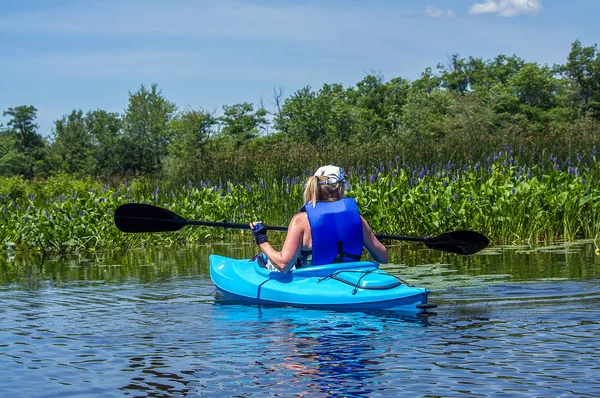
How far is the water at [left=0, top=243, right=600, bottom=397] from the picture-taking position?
4.75 meters

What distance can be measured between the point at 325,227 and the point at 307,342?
55.2 inches

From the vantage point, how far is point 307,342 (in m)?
5.88

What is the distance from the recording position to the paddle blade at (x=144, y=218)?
9.37 m

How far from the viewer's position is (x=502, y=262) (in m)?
10.1

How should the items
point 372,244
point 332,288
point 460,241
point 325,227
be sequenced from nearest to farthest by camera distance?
point 332,288 < point 325,227 < point 372,244 < point 460,241

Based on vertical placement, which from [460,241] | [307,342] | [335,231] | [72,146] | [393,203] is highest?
[72,146]

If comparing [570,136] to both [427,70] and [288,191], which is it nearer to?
[288,191]

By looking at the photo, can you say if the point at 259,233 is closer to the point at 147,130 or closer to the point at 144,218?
the point at 144,218

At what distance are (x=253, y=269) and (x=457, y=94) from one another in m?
50.2

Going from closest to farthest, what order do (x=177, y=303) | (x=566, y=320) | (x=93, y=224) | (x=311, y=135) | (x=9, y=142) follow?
(x=566, y=320)
(x=177, y=303)
(x=93, y=224)
(x=311, y=135)
(x=9, y=142)

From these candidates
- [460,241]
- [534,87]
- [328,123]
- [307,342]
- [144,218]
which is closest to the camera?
[307,342]

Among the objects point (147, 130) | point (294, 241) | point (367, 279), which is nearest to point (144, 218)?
point (294, 241)

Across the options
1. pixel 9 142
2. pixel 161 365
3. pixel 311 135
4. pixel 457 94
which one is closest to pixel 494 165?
pixel 161 365

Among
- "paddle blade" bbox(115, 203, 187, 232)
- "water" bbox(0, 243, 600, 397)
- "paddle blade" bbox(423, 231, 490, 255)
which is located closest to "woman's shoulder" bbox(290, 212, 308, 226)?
"water" bbox(0, 243, 600, 397)
